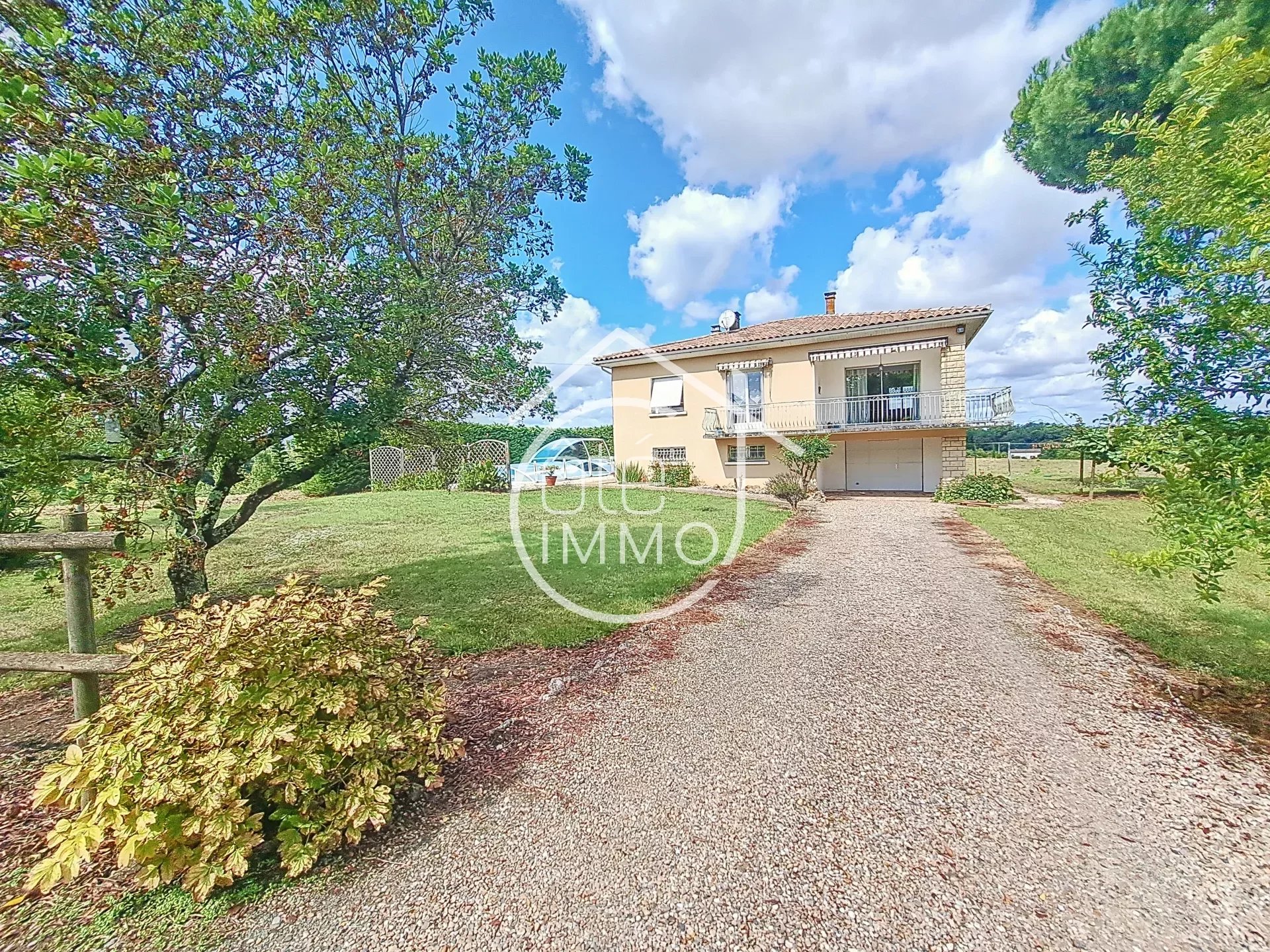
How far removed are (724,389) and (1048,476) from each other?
1819cm

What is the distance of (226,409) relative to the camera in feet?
17.1

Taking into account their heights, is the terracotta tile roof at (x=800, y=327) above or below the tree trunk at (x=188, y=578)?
above

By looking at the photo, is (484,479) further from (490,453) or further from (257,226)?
(257,226)

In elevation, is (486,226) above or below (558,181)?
below

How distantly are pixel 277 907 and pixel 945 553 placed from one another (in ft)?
34.0

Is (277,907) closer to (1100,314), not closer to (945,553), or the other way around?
(1100,314)

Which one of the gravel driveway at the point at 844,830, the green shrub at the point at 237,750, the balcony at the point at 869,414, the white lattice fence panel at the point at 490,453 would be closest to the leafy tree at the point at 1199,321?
the gravel driveway at the point at 844,830

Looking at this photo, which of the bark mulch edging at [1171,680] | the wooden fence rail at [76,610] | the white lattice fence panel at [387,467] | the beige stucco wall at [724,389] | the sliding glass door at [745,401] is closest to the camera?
the wooden fence rail at [76,610]

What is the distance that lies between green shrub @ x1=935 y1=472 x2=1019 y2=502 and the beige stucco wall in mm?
1903

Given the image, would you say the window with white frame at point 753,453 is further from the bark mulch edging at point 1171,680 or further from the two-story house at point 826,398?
the bark mulch edging at point 1171,680

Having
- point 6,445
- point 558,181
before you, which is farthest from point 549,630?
point 558,181

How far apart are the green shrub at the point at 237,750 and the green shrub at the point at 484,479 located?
18.5 meters

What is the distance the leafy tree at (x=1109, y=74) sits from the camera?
27.5 ft

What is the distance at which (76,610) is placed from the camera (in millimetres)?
3059
